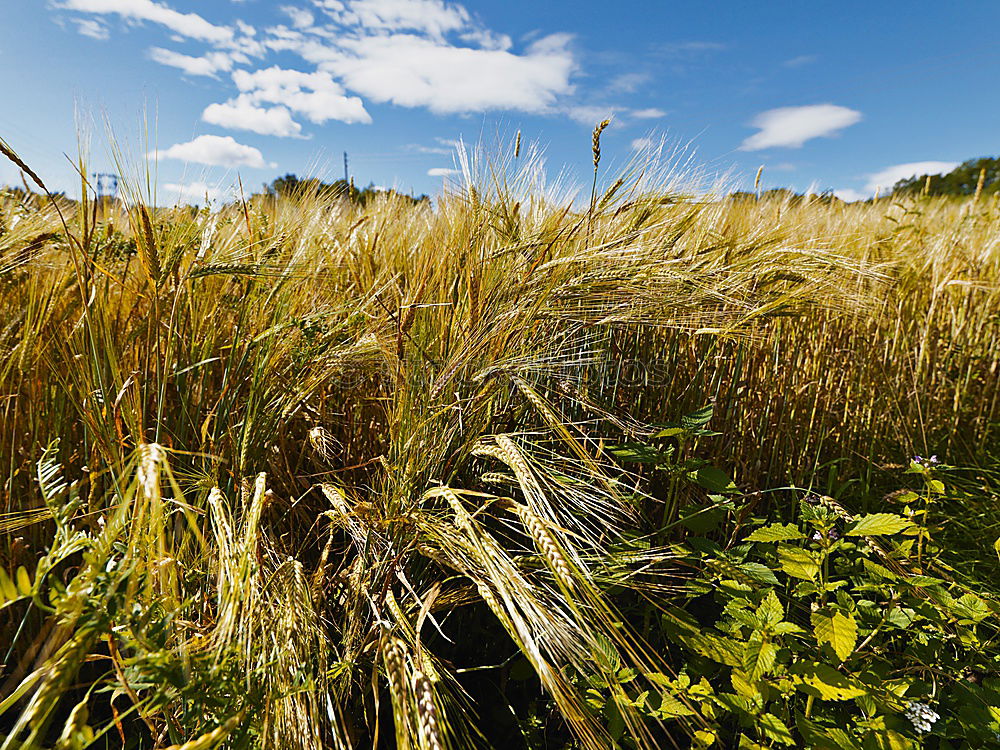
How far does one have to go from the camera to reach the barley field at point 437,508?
738 mm

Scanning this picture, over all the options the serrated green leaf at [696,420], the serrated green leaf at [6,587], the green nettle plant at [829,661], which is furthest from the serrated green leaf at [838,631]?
the serrated green leaf at [6,587]

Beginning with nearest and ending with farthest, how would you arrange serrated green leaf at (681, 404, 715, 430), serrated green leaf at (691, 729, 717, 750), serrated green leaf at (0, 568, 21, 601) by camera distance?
1. serrated green leaf at (0, 568, 21, 601)
2. serrated green leaf at (691, 729, 717, 750)
3. serrated green leaf at (681, 404, 715, 430)

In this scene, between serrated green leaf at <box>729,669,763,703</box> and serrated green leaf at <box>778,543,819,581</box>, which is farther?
serrated green leaf at <box>778,543,819,581</box>

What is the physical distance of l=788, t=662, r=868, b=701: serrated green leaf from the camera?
958 mm

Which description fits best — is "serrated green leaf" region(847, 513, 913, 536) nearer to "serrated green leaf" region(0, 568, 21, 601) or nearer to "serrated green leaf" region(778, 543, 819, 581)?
"serrated green leaf" region(778, 543, 819, 581)

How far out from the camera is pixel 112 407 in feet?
2.96

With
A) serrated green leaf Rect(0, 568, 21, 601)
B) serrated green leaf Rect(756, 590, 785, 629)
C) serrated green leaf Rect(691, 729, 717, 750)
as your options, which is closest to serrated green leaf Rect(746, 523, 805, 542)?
serrated green leaf Rect(756, 590, 785, 629)

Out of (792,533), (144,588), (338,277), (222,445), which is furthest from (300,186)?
(792,533)

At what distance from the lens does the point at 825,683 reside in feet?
3.26

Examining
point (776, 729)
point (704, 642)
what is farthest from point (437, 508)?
point (776, 729)

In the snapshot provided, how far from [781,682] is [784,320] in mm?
1372

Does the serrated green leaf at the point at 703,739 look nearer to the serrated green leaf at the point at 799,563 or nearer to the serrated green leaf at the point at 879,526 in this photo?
the serrated green leaf at the point at 799,563

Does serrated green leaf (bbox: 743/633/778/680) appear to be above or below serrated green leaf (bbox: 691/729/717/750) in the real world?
above

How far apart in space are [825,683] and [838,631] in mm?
88
